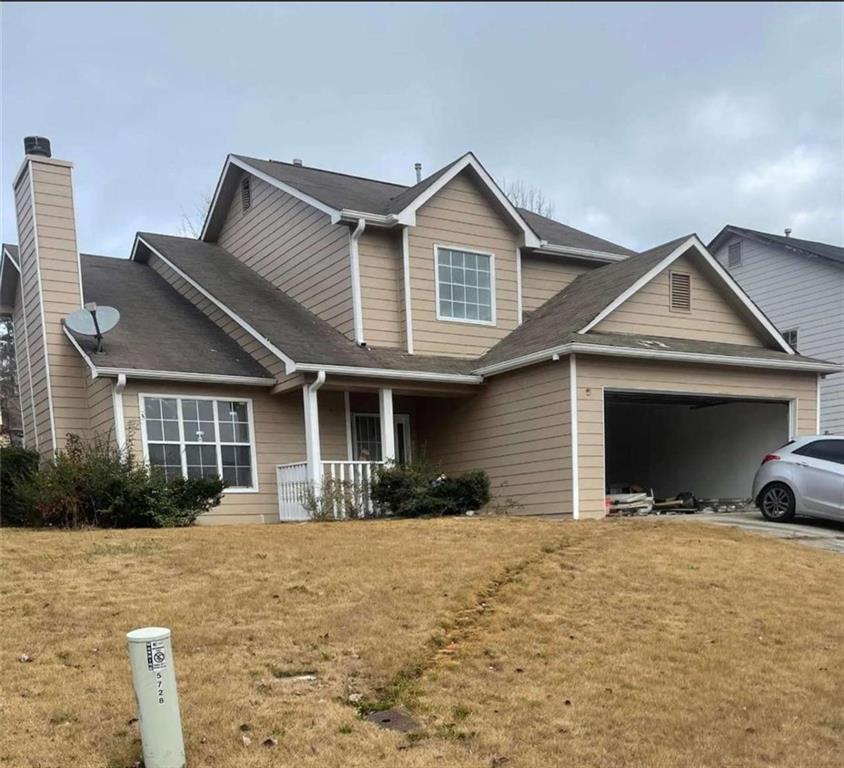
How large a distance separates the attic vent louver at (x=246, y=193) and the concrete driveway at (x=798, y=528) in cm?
1207

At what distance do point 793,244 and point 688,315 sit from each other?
10400 millimetres

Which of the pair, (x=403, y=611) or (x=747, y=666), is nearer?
(x=747, y=666)

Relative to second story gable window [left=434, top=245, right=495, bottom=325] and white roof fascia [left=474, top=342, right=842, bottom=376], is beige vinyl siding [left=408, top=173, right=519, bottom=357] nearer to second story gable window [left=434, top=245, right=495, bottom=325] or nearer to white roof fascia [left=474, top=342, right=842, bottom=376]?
second story gable window [left=434, top=245, right=495, bottom=325]

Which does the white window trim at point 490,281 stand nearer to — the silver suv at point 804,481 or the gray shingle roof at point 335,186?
the gray shingle roof at point 335,186

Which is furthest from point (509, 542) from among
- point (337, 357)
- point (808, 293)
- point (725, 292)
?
point (808, 293)

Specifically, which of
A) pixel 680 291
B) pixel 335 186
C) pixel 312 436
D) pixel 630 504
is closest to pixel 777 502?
pixel 630 504

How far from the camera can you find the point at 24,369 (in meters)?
15.8

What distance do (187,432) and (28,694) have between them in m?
8.21

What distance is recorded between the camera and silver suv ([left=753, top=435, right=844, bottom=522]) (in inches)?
467

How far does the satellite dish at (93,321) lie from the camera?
12.2 metres

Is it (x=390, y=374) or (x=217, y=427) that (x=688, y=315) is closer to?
(x=390, y=374)

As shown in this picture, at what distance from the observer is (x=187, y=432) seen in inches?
509

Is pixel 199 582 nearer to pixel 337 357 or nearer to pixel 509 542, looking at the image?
pixel 509 542

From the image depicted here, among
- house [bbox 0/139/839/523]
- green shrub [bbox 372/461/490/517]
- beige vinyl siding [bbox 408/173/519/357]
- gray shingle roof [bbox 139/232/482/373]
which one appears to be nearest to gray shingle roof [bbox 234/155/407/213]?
house [bbox 0/139/839/523]
